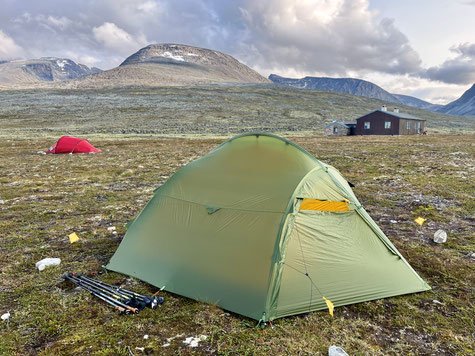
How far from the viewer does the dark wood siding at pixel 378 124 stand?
5144 cm

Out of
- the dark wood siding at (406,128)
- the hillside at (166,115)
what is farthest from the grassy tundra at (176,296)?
the dark wood siding at (406,128)

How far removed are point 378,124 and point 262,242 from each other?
54.8 meters

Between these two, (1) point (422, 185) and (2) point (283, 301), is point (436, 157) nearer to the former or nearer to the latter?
(1) point (422, 185)

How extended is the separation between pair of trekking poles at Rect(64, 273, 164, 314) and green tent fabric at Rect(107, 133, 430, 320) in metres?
0.45

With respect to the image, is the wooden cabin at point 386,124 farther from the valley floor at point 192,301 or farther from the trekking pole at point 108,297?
the trekking pole at point 108,297

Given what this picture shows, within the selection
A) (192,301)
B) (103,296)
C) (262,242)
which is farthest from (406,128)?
(103,296)

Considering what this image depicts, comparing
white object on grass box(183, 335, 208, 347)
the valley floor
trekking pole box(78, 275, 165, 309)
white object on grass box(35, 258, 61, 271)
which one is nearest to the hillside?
the valley floor

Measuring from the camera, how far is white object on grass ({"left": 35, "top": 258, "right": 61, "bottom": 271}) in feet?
19.5

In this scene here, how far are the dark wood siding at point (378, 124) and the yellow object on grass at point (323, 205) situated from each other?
174ft

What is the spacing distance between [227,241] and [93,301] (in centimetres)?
→ 244

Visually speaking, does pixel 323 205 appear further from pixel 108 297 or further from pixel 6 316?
pixel 6 316

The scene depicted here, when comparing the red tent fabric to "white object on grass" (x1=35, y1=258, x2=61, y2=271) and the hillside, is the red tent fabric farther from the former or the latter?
the hillside

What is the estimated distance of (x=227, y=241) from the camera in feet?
16.8

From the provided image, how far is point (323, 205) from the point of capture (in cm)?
539
